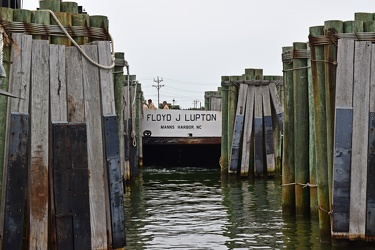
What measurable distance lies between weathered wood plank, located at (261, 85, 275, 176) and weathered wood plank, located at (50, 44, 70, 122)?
15366 mm

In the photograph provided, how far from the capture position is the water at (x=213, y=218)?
12.2 m

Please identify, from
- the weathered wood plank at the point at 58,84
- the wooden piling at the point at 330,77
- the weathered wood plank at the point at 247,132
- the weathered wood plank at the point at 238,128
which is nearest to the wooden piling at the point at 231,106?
the weathered wood plank at the point at 238,128

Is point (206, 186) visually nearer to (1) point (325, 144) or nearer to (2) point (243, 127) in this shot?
(2) point (243, 127)

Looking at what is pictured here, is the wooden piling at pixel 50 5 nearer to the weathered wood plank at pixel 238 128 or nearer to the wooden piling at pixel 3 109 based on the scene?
the wooden piling at pixel 3 109

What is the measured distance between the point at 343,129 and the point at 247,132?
13.5 m

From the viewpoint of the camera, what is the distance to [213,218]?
15.0m

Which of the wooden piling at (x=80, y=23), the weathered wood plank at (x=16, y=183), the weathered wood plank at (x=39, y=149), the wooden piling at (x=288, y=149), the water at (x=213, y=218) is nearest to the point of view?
the weathered wood plank at (x=16, y=183)

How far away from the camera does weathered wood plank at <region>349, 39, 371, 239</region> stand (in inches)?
393

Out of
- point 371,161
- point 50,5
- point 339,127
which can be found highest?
point 50,5

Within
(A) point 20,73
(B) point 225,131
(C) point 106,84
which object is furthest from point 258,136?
(A) point 20,73

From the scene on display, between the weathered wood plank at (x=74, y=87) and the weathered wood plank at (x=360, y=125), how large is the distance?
11.2 feet

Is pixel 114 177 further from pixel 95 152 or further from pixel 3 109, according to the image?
pixel 3 109

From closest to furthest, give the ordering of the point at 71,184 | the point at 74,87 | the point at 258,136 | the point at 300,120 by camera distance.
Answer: the point at 71,184
the point at 74,87
the point at 300,120
the point at 258,136

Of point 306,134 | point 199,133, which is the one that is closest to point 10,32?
point 306,134
